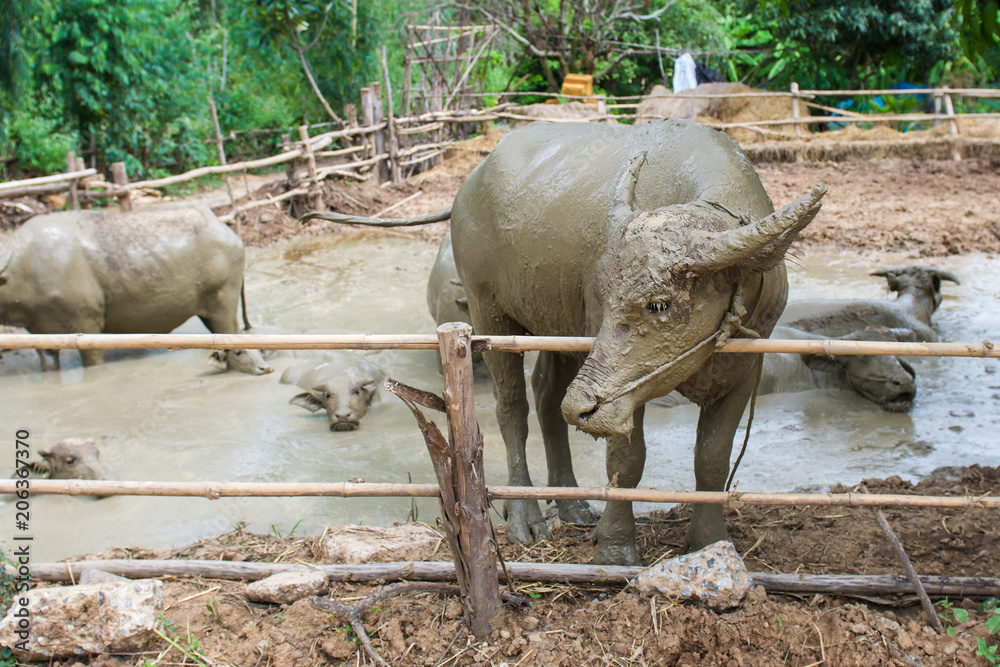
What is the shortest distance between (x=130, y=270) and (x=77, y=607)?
4.24m

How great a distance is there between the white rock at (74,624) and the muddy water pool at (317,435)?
997mm

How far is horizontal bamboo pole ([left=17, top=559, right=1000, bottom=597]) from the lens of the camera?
2.54 metres

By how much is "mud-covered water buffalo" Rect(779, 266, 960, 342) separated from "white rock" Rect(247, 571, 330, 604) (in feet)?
13.9

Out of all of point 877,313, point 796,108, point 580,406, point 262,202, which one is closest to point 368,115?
point 262,202

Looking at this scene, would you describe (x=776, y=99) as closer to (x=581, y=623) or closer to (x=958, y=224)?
(x=958, y=224)

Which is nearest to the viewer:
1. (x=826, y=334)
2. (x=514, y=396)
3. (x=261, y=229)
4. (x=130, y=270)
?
(x=514, y=396)

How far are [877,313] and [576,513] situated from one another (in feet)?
11.0

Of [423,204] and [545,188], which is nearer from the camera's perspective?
[545,188]

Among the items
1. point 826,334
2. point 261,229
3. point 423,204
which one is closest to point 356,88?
point 423,204

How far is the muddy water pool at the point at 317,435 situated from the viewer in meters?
3.95

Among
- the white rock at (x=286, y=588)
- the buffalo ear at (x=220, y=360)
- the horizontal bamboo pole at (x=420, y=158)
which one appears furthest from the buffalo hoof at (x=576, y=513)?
the horizontal bamboo pole at (x=420, y=158)

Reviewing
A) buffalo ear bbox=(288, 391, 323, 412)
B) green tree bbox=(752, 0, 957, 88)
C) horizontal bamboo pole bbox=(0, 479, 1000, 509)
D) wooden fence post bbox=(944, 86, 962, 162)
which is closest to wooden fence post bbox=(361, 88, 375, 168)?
buffalo ear bbox=(288, 391, 323, 412)

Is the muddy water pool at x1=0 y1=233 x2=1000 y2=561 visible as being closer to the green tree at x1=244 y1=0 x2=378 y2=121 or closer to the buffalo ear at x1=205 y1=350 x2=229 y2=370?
the buffalo ear at x1=205 y1=350 x2=229 y2=370

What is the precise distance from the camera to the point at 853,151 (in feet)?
40.7
